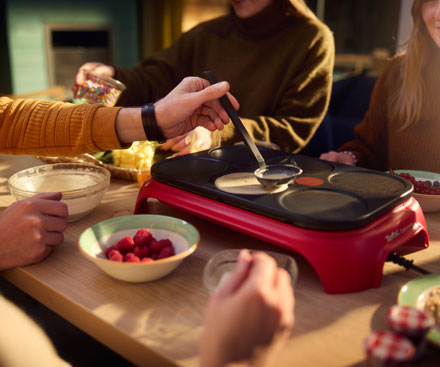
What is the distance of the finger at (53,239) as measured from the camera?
0.85 metres

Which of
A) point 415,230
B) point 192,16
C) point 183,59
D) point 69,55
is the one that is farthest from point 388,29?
point 415,230

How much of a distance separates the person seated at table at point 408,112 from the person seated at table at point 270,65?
24cm

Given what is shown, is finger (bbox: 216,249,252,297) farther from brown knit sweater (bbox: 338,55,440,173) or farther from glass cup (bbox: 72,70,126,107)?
brown knit sweater (bbox: 338,55,440,173)

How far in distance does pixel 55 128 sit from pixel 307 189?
624 mm

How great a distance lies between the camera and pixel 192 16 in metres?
5.49

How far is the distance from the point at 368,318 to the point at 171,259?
12.8 inches

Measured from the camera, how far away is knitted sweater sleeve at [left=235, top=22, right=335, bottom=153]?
5.96ft

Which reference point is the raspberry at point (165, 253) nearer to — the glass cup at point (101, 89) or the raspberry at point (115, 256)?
the raspberry at point (115, 256)

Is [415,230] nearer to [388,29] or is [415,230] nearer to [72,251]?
[72,251]

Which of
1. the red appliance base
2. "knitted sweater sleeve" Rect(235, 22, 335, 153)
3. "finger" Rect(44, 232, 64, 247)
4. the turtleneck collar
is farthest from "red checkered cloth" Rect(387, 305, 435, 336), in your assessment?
the turtleneck collar

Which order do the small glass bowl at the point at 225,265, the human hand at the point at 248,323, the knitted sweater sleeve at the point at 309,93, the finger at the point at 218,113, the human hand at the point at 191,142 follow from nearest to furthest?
the human hand at the point at 248,323
the small glass bowl at the point at 225,265
the finger at the point at 218,113
the human hand at the point at 191,142
the knitted sweater sleeve at the point at 309,93

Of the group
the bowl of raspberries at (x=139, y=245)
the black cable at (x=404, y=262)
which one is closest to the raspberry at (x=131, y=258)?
the bowl of raspberries at (x=139, y=245)

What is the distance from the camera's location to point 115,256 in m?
0.75

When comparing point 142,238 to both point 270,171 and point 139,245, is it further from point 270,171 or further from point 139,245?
point 270,171
